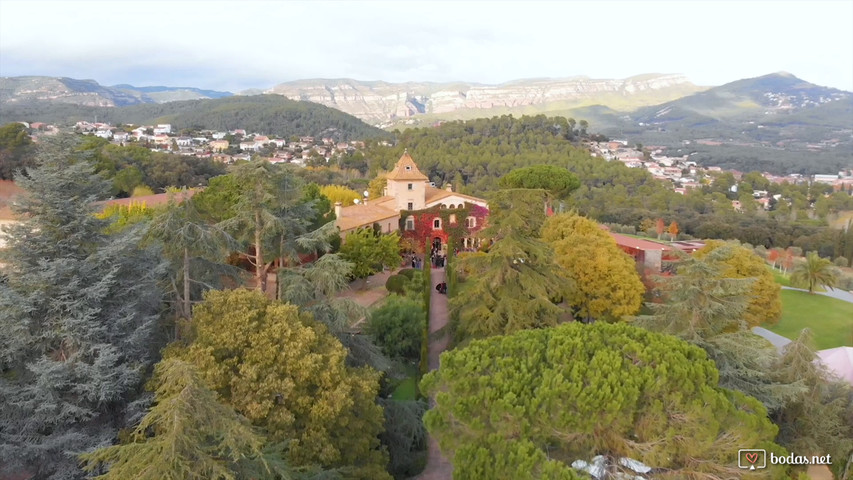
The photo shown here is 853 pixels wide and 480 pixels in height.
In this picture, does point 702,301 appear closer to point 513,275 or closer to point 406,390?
point 513,275

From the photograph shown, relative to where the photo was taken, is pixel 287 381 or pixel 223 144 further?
pixel 223 144

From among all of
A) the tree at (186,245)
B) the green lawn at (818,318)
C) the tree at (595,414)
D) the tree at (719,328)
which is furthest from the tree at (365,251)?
the green lawn at (818,318)

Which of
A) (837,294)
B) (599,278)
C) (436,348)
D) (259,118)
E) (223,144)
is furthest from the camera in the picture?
(259,118)

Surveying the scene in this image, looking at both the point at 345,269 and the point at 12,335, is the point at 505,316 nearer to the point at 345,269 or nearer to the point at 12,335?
the point at 345,269

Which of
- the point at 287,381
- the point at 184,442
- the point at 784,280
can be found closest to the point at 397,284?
the point at 287,381

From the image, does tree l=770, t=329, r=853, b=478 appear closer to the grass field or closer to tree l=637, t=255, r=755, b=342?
tree l=637, t=255, r=755, b=342

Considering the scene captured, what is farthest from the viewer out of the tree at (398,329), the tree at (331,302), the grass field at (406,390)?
the tree at (398,329)

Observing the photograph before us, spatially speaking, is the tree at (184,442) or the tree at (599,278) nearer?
the tree at (184,442)

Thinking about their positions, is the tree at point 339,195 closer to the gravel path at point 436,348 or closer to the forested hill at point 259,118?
the gravel path at point 436,348
